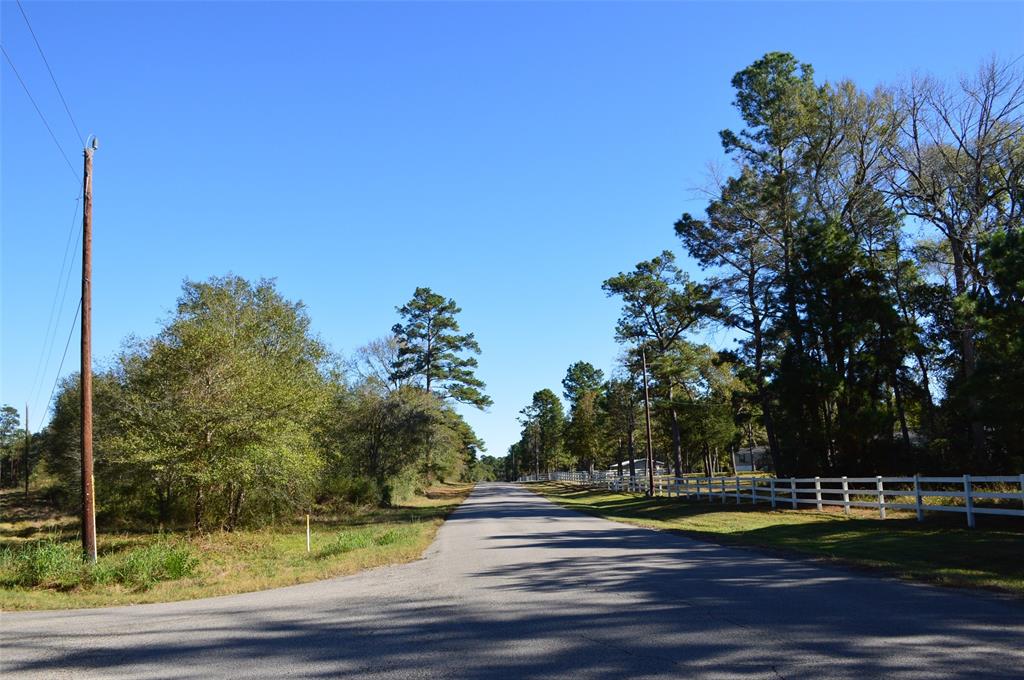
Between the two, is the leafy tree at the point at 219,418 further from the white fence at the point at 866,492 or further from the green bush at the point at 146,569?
the white fence at the point at 866,492

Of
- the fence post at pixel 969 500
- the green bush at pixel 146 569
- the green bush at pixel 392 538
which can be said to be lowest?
the green bush at pixel 392 538

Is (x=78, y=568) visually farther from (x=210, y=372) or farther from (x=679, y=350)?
(x=679, y=350)

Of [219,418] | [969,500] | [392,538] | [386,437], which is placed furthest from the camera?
[386,437]

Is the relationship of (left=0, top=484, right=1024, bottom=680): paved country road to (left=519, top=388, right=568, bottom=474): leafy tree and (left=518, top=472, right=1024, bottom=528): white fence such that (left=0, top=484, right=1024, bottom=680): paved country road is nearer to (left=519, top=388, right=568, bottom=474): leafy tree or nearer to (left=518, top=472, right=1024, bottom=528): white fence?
(left=518, top=472, right=1024, bottom=528): white fence

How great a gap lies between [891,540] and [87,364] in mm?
18741

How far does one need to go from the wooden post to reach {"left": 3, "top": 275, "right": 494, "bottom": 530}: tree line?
17.0 ft

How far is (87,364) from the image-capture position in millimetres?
16938

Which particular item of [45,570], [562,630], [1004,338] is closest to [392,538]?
[45,570]

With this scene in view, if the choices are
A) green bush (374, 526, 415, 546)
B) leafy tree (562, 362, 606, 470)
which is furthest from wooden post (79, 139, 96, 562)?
leafy tree (562, 362, 606, 470)

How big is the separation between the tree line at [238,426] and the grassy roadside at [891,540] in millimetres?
13456

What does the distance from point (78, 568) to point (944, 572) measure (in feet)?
53.9

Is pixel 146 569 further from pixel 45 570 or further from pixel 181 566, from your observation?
pixel 45 570

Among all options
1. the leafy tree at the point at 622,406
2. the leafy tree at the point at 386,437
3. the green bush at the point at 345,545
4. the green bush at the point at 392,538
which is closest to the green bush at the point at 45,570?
the green bush at the point at 345,545

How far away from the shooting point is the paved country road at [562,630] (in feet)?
19.3
